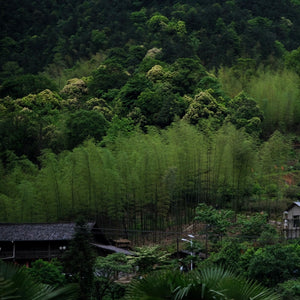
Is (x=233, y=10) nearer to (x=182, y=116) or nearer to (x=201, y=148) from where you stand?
(x=182, y=116)

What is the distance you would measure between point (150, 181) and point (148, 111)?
12.6 meters

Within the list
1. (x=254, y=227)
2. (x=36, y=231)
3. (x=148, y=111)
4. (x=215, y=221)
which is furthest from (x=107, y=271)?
(x=148, y=111)

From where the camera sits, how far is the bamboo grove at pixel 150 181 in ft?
87.5

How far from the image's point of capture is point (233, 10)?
2499 inches

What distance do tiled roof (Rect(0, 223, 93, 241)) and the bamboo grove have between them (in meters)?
2.31

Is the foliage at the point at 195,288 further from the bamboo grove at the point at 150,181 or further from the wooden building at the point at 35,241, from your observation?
the bamboo grove at the point at 150,181

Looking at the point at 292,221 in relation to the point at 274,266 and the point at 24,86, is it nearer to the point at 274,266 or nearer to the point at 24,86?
the point at 274,266

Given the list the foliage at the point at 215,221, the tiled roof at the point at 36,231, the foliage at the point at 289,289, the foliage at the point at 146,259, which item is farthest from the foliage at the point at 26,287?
the foliage at the point at 215,221

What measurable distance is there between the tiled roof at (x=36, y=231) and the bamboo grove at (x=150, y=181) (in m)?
2.31

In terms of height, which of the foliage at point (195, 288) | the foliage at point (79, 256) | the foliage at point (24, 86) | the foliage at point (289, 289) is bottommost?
the foliage at point (289, 289)

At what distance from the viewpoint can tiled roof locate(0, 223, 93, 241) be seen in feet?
76.0

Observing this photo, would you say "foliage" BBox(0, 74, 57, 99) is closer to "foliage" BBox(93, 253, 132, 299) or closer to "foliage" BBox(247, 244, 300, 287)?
"foliage" BBox(93, 253, 132, 299)

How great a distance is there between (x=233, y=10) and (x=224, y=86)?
809 inches

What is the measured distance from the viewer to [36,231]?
2353cm
